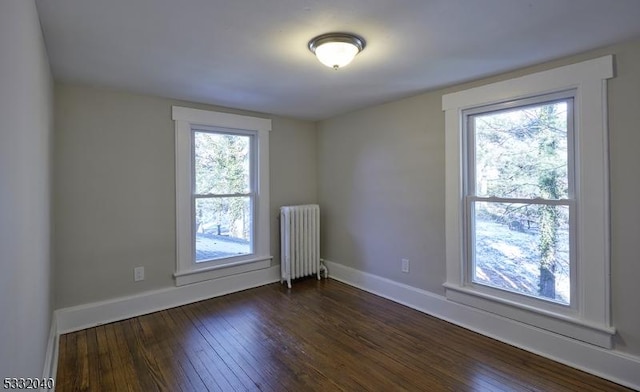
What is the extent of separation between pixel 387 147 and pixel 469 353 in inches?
82.1

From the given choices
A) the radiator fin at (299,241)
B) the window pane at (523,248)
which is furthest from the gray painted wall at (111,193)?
the window pane at (523,248)

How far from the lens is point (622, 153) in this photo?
Answer: 202 cm

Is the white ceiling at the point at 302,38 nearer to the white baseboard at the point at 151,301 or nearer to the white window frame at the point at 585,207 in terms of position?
the white window frame at the point at 585,207

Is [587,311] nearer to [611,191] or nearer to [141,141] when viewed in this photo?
[611,191]

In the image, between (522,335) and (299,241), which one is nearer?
(522,335)

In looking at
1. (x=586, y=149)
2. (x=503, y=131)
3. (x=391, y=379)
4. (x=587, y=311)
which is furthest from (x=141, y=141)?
(x=587, y=311)

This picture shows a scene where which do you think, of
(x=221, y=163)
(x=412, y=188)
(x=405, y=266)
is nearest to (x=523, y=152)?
(x=412, y=188)

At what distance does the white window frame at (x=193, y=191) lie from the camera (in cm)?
331

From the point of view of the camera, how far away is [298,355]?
2.34 metres

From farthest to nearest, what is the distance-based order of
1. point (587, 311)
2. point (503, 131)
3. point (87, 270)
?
point (87, 270)
point (503, 131)
point (587, 311)

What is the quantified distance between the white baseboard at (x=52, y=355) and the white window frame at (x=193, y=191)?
1.02 metres

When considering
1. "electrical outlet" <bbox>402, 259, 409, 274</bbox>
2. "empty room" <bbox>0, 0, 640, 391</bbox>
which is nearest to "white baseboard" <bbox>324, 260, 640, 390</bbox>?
"empty room" <bbox>0, 0, 640, 391</bbox>

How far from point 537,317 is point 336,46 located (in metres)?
2.43

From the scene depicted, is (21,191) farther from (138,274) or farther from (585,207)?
(585,207)
